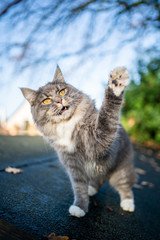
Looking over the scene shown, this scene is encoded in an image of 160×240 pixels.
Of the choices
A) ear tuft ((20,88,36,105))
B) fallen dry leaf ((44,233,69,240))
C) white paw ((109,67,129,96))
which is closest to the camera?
fallen dry leaf ((44,233,69,240))

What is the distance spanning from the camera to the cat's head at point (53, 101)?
65.2 inches

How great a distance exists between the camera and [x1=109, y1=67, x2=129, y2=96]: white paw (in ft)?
3.84

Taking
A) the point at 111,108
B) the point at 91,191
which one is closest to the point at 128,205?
the point at 91,191

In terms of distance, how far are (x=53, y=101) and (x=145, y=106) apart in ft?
21.3

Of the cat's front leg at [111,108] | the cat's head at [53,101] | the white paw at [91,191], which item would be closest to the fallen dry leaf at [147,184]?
the white paw at [91,191]

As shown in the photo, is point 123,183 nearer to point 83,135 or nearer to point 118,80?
point 83,135

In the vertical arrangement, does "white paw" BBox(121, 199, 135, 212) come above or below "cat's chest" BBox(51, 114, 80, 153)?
below

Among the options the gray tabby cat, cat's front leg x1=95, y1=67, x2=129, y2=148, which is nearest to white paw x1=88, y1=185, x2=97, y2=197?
the gray tabby cat

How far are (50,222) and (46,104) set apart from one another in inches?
41.6

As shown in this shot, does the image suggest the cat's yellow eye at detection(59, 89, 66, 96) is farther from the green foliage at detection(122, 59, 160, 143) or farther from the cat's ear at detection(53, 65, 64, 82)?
the green foliage at detection(122, 59, 160, 143)

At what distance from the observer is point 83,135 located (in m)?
1.55

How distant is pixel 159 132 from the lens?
6.61m

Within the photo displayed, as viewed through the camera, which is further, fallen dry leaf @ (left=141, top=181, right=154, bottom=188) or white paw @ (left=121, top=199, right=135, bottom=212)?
fallen dry leaf @ (left=141, top=181, right=154, bottom=188)

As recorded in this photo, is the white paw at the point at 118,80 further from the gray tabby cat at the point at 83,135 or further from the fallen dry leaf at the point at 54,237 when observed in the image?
the fallen dry leaf at the point at 54,237
